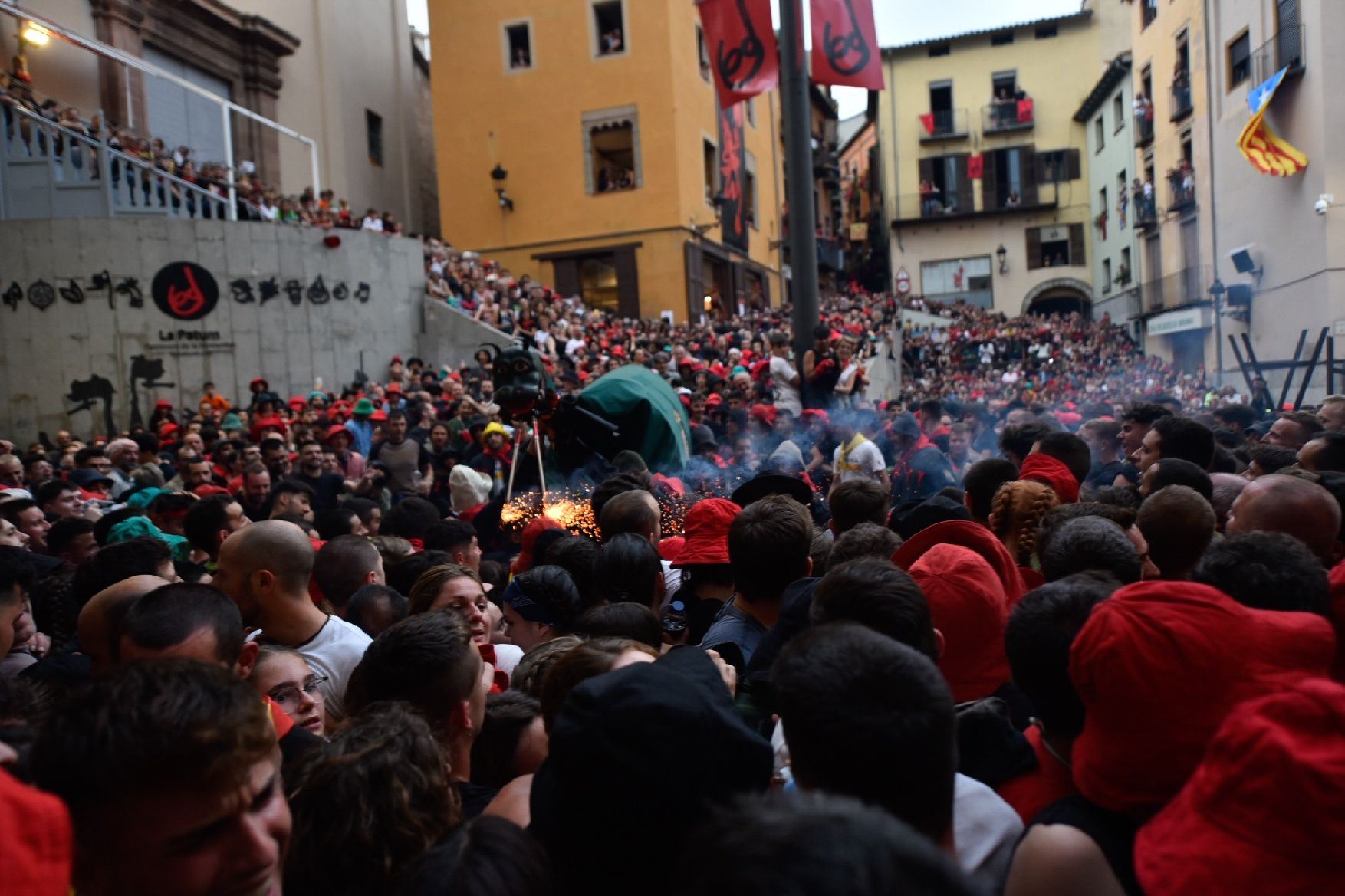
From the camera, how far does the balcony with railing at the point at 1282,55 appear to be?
18.9 m

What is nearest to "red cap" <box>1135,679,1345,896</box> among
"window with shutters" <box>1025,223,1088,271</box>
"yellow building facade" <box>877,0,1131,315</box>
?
"yellow building facade" <box>877,0,1131,315</box>

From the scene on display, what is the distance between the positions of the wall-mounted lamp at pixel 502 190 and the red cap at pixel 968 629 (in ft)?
91.9

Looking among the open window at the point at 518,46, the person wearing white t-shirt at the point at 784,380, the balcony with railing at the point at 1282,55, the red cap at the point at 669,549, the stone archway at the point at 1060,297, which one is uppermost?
the open window at the point at 518,46

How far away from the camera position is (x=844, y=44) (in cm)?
976

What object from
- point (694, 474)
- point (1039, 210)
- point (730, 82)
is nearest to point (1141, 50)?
point (1039, 210)

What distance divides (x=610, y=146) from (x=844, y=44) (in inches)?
848

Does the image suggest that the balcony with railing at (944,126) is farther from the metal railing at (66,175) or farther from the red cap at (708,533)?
the red cap at (708,533)

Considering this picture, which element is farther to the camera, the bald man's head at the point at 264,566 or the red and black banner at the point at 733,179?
the red and black banner at the point at 733,179

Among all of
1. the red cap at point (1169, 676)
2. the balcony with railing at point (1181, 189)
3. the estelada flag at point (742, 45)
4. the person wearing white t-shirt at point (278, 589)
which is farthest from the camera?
the balcony with railing at point (1181, 189)

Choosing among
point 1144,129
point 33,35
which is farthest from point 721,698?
point 1144,129

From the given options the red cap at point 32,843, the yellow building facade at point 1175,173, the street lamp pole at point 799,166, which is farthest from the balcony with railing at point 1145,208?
the red cap at point 32,843

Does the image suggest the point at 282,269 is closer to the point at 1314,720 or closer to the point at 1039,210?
the point at 1314,720

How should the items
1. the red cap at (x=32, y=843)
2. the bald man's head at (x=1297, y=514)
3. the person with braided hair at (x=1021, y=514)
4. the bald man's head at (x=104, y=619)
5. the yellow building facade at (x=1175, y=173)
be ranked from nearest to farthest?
the red cap at (x=32, y=843) → the bald man's head at (x=104, y=619) → the bald man's head at (x=1297, y=514) → the person with braided hair at (x=1021, y=514) → the yellow building facade at (x=1175, y=173)

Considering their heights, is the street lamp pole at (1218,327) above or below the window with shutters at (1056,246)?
below
